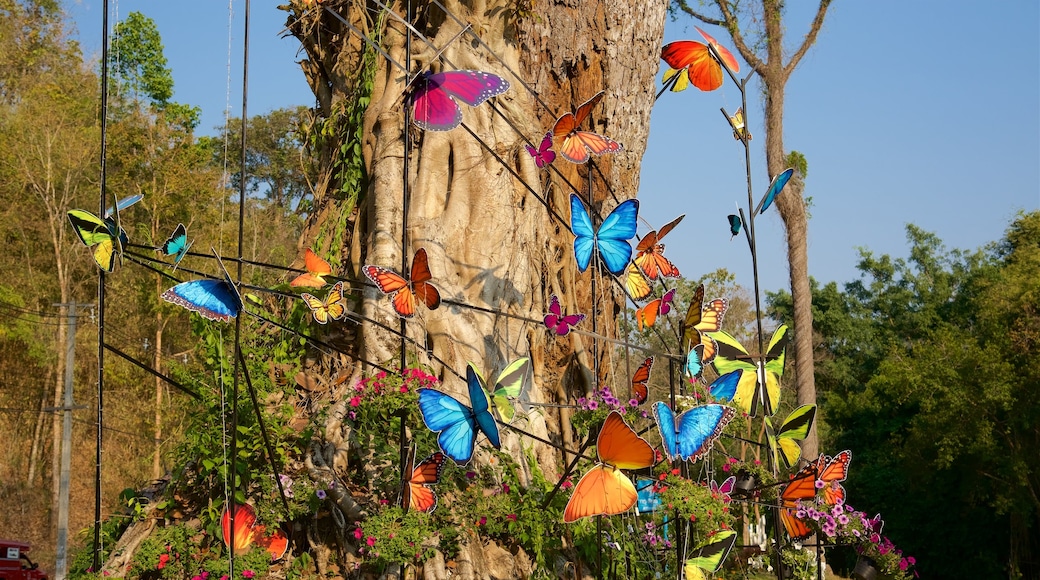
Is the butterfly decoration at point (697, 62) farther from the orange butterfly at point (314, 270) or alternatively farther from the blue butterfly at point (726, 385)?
the orange butterfly at point (314, 270)

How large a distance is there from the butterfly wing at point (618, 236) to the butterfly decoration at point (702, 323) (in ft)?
1.05

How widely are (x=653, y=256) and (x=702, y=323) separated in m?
0.68

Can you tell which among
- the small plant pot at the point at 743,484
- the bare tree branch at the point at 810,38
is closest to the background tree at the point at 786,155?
the bare tree branch at the point at 810,38

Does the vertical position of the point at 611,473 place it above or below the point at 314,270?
below

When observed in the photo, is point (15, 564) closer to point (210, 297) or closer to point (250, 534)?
point (250, 534)

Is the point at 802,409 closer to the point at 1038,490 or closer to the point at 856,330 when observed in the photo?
the point at 1038,490

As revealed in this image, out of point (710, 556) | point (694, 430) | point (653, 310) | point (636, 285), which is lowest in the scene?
point (710, 556)

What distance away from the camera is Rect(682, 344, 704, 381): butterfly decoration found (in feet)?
13.0

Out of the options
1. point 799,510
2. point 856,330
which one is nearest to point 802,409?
point 799,510

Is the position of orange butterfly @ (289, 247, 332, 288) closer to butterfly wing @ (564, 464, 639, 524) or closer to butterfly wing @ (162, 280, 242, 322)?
butterfly wing @ (162, 280, 242, 322)

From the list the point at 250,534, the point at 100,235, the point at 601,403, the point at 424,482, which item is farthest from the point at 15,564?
the point at 601,403

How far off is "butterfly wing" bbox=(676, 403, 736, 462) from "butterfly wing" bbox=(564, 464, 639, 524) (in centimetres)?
33

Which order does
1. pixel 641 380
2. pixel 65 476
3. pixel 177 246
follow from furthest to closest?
pixel 65 476 → pixel 641 380 → pixel 177 246

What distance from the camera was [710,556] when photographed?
3.93 meters
